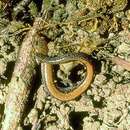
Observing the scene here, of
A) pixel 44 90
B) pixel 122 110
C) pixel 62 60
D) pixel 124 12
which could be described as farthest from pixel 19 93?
pixel 124 12

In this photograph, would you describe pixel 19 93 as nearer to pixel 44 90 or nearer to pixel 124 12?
pixel 44 90

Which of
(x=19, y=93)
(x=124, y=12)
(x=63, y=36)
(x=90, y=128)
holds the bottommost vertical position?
(x=90, y=128)

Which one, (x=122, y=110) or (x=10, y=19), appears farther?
(x=10, y=19)

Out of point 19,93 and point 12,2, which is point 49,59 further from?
point 12,2

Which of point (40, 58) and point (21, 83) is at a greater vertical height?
point (40, 58)

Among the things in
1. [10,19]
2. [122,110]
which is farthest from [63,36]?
[122,110]

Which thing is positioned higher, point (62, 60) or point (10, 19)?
point (10, 19)
